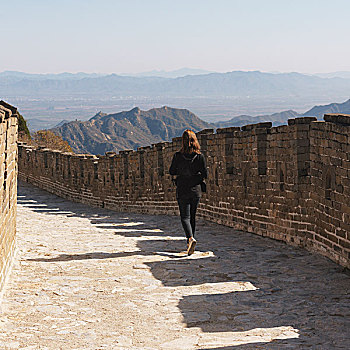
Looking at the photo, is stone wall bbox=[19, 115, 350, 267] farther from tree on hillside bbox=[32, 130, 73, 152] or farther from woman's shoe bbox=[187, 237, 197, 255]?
tree on hillside bbox=[32, 130, 73, 152]

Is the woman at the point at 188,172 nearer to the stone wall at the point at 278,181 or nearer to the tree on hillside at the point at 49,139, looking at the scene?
the stone wall at the point at 278,181

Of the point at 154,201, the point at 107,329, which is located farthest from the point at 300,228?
the point at 154,201

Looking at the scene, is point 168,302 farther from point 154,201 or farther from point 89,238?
point 154,201

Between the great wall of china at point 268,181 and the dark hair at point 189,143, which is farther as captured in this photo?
the dark hair at point 189,143

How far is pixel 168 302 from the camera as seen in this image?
600 centimetres

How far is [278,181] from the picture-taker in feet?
32.1

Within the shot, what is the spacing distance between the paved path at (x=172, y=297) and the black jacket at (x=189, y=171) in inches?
35.2

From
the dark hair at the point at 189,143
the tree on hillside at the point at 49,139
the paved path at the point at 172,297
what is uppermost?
the dark hair at the point at 189,143

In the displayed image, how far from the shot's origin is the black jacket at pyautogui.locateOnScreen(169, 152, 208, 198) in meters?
8.52

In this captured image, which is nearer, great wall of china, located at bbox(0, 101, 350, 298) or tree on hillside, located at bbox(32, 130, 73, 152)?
great wall of china, located at bbox(0, 101, 350, 298)

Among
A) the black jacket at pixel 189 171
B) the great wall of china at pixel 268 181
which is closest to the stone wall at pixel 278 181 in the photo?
the great wall of china at pixel 268 181

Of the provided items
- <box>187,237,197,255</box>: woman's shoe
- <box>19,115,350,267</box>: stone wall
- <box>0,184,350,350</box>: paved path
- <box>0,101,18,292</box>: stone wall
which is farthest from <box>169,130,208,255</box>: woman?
<box>0,101,18,292</box>: stone wall

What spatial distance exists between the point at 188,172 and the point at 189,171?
0.02 m

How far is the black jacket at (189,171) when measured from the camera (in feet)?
28.0
